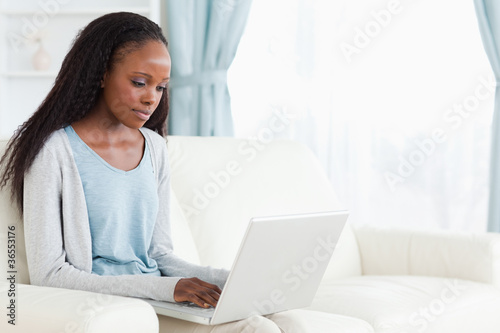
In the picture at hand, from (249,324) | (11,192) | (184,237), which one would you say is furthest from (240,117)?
(249,324)

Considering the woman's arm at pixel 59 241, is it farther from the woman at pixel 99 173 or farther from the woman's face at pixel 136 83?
the woman's face at pixel 136 83

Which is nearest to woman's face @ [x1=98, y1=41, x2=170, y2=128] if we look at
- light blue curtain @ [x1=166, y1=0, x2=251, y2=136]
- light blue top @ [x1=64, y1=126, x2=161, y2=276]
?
light blue top @ [x1=64, y1=126, x2=161, y2=276]

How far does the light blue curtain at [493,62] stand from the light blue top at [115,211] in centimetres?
174

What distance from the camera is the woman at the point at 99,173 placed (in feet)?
4.33

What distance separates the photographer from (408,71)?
10.0 ft

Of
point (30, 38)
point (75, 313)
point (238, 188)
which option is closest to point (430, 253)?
point (238, 188)

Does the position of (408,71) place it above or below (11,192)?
above

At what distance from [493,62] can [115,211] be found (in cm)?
196

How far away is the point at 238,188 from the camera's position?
219cm

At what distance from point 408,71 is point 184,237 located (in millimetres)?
1563

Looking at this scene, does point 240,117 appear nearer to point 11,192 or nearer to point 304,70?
point 304,70

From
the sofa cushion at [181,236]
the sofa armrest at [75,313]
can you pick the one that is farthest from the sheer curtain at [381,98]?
the sofa armrest at [75,313]

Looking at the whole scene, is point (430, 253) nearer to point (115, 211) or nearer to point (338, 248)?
point (338, 248)

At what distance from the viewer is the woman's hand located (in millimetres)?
1223
